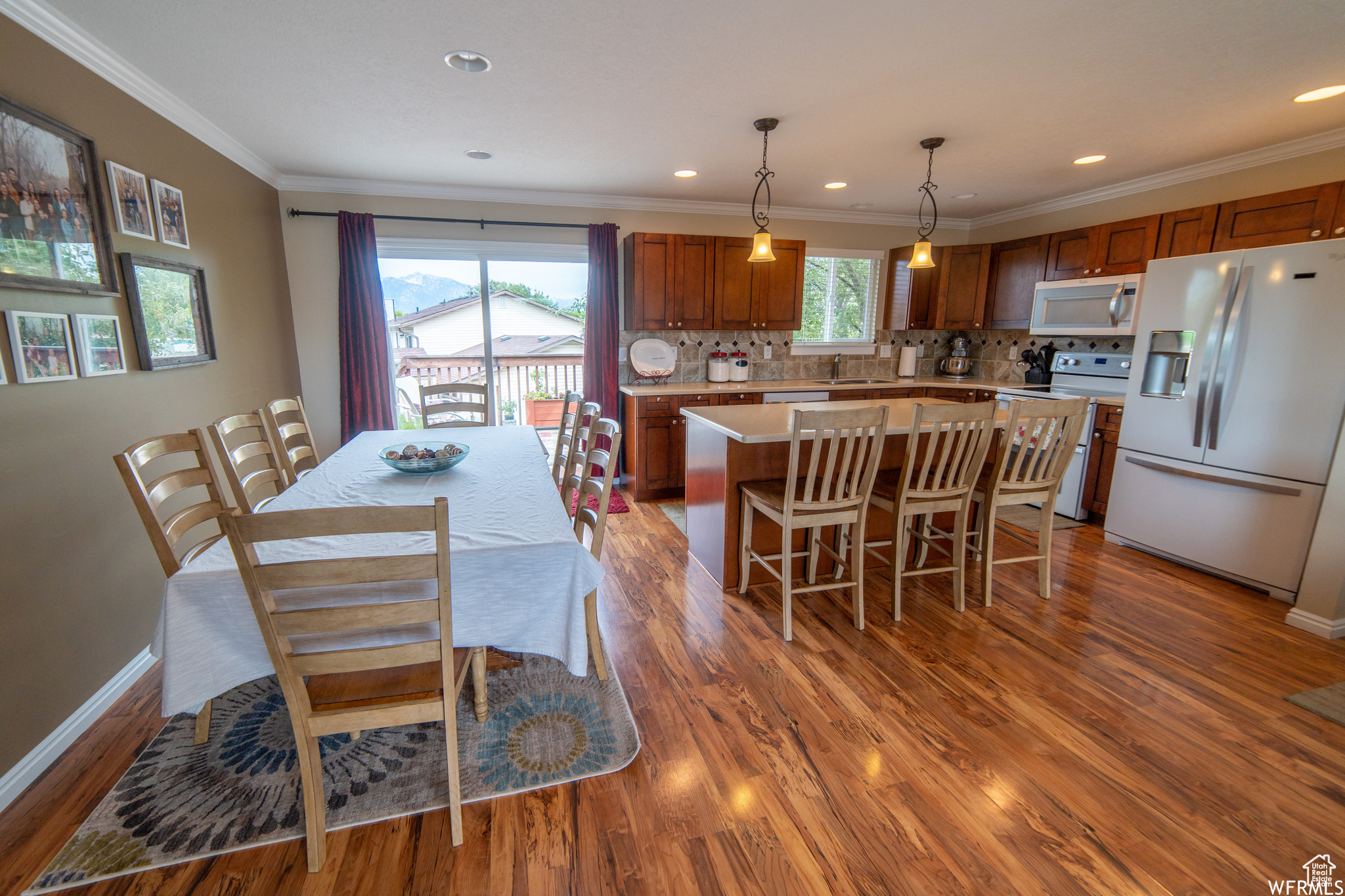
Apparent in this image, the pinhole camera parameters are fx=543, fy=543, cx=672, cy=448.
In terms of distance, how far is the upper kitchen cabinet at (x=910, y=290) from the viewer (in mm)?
5246

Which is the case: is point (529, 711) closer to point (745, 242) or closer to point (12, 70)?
point (12, 70)

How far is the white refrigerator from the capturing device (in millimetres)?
2594

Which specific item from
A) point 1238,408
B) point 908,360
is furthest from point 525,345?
point 1238,408

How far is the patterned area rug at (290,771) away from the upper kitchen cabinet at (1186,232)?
4370mm

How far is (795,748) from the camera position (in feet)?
6.05

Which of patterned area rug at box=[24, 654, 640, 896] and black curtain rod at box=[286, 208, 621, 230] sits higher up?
black curtain rod at box=[286, 208, 621, 230]

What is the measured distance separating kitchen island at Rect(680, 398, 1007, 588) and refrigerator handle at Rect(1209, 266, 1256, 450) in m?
1.04

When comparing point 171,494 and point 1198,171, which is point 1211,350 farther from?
point 171,494

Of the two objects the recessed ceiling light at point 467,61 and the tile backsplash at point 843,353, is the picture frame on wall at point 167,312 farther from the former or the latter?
the tile backsplash at point 843,353

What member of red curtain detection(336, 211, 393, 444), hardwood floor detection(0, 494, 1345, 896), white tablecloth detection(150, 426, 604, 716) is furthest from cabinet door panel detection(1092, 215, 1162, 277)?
red curtain detection(336, 211, 393, 444)

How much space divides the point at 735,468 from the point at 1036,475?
5.14ft

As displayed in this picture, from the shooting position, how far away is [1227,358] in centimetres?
287

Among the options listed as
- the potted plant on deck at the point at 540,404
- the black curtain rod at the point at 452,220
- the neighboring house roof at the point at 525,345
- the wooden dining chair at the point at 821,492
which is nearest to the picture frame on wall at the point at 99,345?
the black curtain rod at the point at 452,220

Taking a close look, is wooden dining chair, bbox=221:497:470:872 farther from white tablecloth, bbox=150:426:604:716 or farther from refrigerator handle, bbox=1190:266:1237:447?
refrigerator handle, bbox=1190:266:1237:447
